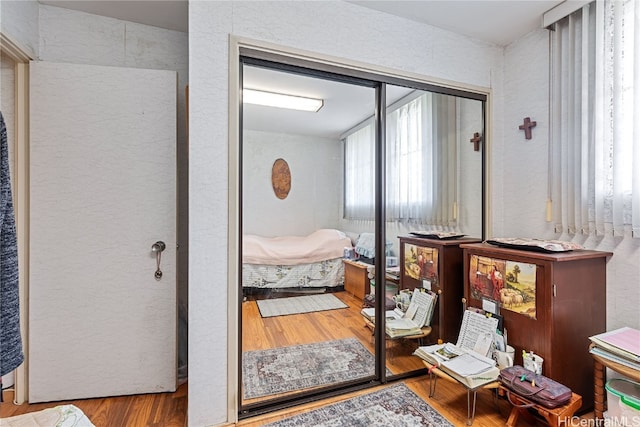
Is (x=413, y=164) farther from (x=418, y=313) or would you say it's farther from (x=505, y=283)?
(x=418, y=313)

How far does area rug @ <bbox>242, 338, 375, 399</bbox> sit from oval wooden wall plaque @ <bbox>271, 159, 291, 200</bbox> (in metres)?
0.98

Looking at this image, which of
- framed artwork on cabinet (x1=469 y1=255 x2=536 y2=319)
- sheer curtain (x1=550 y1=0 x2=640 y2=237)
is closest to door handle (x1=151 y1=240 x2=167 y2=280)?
framed artwork on cabinet (x1=469 y1=255 x2=536 y2=319)

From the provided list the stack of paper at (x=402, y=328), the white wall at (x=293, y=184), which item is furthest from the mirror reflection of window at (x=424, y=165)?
the stack of paper at (x=402, y=328)

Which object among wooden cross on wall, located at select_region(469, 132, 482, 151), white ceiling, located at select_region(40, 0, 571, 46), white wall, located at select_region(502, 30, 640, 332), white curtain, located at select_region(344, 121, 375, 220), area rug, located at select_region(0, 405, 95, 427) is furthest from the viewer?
wooden cross on wall, located at select_region(469, 132, 482, 151)

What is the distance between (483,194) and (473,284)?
789mm

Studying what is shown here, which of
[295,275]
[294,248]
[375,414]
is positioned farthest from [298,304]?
[375,414]

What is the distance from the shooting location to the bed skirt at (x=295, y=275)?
1.84 metres

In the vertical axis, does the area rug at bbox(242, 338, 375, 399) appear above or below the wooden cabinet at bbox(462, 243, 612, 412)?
below

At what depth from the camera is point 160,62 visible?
2164 mm

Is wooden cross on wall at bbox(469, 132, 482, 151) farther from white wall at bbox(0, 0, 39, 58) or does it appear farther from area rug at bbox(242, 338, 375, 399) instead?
white wall at bbox(0, 0, 39, 58)

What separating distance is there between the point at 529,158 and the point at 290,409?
2.33 meters

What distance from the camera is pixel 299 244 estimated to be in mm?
2047

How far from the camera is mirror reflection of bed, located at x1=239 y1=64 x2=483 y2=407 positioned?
1840 mm
